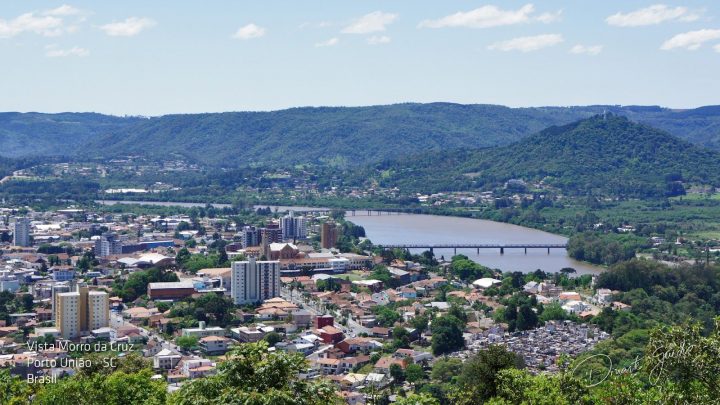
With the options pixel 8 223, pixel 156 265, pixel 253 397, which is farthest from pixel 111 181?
pixel 253 397

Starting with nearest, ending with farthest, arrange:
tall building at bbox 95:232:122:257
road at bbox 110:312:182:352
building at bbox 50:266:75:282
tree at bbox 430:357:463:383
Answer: tree at bbox 430:357:463:383, road at bbox 110:312:182:352, building at bbox 50:266:75:282, tall building at bbox 95:232:122:257

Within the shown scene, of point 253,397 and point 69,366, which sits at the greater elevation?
point 253,397

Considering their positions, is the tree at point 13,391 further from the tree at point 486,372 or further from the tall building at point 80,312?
the tall building at point 80,312

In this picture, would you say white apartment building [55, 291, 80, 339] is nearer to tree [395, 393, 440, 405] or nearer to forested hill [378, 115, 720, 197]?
tree [395, 393, 440, 405]

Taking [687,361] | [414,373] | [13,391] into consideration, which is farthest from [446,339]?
[687,361]

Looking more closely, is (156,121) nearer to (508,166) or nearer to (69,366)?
(508,166)

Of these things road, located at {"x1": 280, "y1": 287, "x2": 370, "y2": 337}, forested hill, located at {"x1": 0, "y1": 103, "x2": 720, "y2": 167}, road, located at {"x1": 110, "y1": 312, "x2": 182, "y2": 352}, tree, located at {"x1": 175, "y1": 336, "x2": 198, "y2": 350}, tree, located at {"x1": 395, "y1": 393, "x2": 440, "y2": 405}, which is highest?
forested hill, located at {"x1": 0, "y1": 103, "x2": 720, "y2": 167}

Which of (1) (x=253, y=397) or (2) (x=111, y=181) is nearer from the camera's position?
(1) (x=253, y=397)

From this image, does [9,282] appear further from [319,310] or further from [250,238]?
[250,238]

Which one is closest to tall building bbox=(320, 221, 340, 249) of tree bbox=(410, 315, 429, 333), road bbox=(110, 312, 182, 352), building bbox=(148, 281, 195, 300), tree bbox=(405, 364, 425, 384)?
building bbox=(148, 281, 195, 300)
